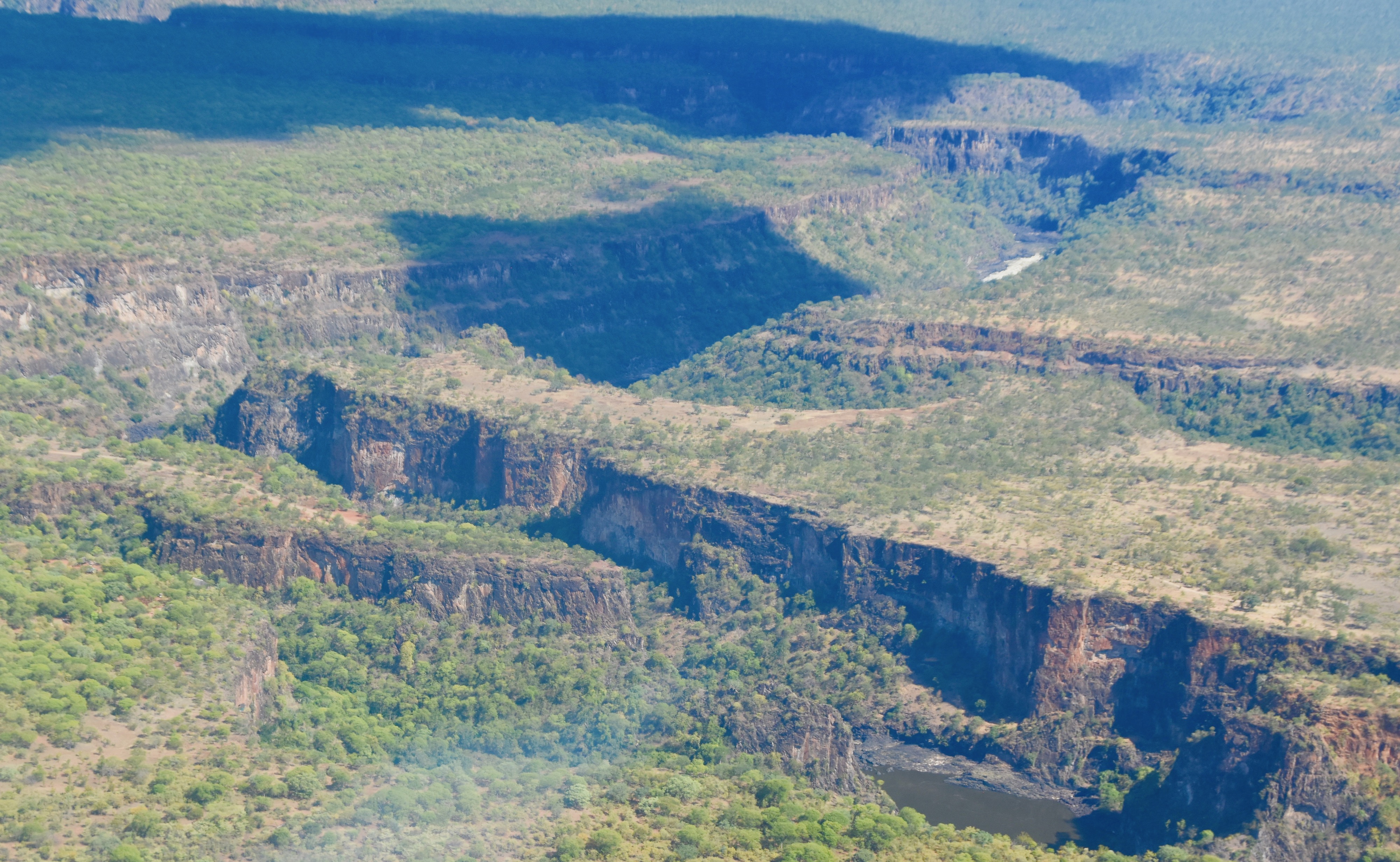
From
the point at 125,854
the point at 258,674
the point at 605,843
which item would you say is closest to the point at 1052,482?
the point at 605,843

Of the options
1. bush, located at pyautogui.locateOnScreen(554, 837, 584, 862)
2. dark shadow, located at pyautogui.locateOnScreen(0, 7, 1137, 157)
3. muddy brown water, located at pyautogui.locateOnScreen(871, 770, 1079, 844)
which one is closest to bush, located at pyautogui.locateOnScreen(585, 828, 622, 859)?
bush, located at pyautogui.locateOnScreen(554, 837, 584, 862)

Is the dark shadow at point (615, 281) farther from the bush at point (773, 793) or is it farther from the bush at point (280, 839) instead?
the bush at point (280, 839)

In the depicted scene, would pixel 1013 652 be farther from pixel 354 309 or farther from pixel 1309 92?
pixel 1309 92

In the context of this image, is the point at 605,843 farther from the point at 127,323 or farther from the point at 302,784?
the point at 127,323

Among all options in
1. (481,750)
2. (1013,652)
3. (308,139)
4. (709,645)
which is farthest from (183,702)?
(308,139)

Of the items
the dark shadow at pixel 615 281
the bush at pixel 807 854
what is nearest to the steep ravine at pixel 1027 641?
the bush at pixel 807 854

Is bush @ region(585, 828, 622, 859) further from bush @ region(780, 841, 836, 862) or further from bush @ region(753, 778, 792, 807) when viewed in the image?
bush @ region(753, 778, 792, 807)
